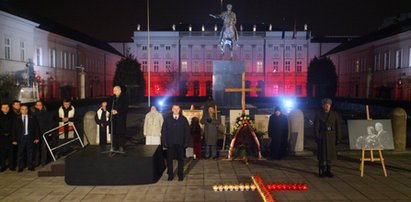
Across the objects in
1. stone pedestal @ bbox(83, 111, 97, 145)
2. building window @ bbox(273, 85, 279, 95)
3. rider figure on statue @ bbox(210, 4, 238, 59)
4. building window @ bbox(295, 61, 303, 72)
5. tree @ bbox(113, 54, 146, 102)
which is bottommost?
stone pedestal @ bbox(83, 111, 97, 145)

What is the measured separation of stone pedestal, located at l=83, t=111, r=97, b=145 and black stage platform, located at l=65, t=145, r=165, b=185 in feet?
13.8

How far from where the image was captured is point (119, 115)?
352 inches

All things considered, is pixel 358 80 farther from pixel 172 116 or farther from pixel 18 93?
pixel 172 116

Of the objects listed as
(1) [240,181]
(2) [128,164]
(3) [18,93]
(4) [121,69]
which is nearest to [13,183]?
(2) [128,164]

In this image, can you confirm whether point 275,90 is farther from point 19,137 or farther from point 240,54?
point 19,137

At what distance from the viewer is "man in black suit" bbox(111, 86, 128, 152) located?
874 centimetres

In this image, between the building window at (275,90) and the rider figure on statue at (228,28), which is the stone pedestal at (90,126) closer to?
the rider figure on statue at (228,28)

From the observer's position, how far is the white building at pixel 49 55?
1346 inches

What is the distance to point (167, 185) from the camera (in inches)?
336

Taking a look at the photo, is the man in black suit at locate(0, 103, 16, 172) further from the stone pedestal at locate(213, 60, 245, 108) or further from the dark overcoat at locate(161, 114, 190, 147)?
the stone pedestal at locate(213, 60, 245, 108)

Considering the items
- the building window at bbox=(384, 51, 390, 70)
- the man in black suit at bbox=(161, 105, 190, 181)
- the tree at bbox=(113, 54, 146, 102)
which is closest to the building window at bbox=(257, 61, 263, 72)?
the building window at bbox=(384, 51, 390, 70)

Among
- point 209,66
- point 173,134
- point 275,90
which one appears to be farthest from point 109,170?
point 209,66

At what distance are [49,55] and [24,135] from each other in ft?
123

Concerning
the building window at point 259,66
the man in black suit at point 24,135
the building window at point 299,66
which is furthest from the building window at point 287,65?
the man in black suit at point 24,135
